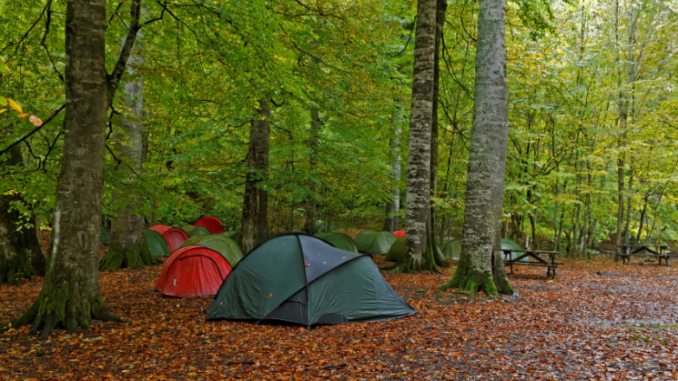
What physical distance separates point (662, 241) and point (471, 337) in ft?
96.1

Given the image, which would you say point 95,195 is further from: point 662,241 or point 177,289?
point 662,241

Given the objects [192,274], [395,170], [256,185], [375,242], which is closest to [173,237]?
[256,185]

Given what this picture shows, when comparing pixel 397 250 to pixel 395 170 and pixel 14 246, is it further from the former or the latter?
pixel 14 246

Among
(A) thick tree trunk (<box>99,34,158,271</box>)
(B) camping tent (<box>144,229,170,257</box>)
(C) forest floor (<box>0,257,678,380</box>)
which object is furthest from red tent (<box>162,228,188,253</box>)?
(C) forest floor (<box>0,257,678,380</box>)

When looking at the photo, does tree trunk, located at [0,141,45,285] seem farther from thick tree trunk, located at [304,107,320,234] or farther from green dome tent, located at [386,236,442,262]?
green dome tent, located at [386,236,442,262]

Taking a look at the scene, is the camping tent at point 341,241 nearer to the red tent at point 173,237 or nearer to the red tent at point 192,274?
the red tent at point 173,237

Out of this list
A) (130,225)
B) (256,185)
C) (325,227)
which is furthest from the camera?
(325,227)

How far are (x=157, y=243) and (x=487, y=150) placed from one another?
1384 centimetres

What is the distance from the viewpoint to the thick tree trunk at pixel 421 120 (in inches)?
427

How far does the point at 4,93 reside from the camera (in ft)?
23.4

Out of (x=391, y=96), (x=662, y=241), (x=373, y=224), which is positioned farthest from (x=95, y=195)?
(x=662, y=241)

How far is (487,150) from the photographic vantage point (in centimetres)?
785

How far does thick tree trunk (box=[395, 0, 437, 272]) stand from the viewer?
10852 mm

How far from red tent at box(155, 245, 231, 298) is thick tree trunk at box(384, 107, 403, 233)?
799cm
